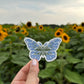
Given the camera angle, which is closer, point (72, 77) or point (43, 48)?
point (43, 48)

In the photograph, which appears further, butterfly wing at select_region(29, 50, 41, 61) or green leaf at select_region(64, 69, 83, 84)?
green leaf at select_region(64, 69, 83, 84)

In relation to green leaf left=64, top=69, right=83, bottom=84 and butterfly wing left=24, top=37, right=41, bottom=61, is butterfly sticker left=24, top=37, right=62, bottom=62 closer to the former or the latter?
butterfly wing left=24, top=37, right=41, bottom=61

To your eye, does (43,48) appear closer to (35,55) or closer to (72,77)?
(35,55)

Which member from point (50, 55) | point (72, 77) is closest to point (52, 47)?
point (50, 55)

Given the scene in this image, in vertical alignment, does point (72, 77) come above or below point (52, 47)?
below

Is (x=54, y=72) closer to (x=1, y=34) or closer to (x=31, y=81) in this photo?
(x=1, y=34)

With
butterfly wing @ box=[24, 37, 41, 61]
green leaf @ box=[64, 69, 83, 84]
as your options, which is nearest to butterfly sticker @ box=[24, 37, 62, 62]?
butterfly wing @ box=[24, 37, 41, 61]

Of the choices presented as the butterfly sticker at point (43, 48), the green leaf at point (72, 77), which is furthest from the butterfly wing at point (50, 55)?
the green leaf at point (72, 77)

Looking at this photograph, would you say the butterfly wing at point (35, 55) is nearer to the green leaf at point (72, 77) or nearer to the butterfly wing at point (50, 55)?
the butterfly wing at point (50, 55)
